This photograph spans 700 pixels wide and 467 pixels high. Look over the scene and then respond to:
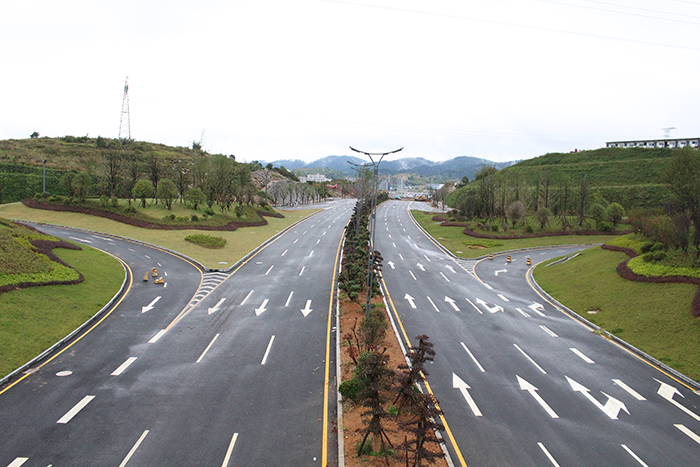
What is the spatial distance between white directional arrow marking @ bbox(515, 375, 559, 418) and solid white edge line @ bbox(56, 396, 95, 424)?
17.0 m

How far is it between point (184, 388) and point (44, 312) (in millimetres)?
11174

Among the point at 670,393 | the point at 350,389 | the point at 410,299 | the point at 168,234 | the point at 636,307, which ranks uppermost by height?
the point at 168,234

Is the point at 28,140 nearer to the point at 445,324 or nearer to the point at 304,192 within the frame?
the point at 304,192

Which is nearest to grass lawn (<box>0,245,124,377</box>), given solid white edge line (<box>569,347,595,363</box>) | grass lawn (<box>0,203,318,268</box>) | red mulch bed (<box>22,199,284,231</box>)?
grass lawn (<box>0,203,318,268</box>)

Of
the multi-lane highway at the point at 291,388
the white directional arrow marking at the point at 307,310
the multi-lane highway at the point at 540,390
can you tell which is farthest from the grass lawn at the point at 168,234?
the multi-lane highway at the point at 540,390

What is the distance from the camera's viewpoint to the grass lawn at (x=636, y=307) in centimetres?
1928

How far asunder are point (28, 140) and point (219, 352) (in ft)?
413

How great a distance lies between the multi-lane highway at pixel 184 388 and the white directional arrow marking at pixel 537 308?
14.8 meters

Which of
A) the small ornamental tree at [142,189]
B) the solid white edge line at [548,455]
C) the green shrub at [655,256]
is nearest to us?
the solid white edge line at [548,455]

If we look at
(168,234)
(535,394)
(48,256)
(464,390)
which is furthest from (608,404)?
(168,234)

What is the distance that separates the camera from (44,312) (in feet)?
66.4

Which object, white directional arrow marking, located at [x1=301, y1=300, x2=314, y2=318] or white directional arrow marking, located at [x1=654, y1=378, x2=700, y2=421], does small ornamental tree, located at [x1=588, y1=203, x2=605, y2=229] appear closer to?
white directional arrow marking, located at [x1=654, y1=378, x2=700, y2=421]

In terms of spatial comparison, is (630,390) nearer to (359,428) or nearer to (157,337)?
(359,428)

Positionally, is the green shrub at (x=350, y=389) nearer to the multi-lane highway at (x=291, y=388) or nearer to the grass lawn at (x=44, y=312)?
the multi-lane highway at (x=291, y=388)
